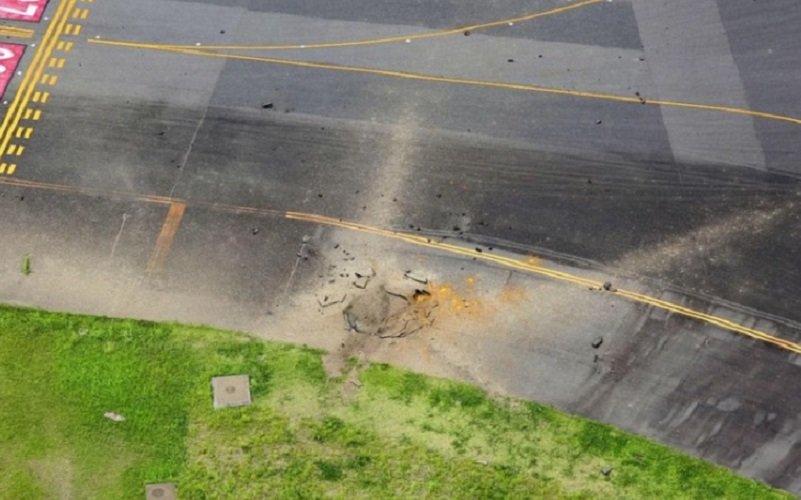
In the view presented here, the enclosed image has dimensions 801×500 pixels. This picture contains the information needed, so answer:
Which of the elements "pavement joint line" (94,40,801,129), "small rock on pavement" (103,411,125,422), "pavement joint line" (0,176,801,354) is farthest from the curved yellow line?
"small rock on pavement" (103,411,125,422)

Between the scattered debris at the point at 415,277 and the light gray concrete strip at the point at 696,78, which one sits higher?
the light gray concrete strip at the point at 696,78

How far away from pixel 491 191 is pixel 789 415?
9.11 metres

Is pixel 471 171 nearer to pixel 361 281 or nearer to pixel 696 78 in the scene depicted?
pixel 361 281

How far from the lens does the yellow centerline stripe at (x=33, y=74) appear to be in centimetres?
2583

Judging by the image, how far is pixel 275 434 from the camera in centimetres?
2116

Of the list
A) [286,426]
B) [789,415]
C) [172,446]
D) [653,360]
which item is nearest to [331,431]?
[286,426]

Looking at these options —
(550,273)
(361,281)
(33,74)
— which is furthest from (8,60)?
(550,273)

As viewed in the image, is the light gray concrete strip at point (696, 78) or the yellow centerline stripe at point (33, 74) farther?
the light gray concrete strip at point (696, 78)

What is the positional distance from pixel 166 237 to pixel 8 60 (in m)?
7.94

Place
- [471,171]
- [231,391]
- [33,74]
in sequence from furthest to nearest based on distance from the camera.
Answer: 1. [33,74]
2. [471,171]
3. [231,391]

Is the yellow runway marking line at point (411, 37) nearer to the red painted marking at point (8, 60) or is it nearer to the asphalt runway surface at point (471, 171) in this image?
the asphalt runway surface at point (471, 171)

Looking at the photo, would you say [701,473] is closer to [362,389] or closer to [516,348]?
[516,348]

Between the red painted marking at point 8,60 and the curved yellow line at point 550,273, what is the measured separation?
30.2 feet

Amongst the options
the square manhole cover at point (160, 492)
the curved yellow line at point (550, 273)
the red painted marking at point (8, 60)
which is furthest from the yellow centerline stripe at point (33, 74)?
the square manhole cover at point (160, 492)
